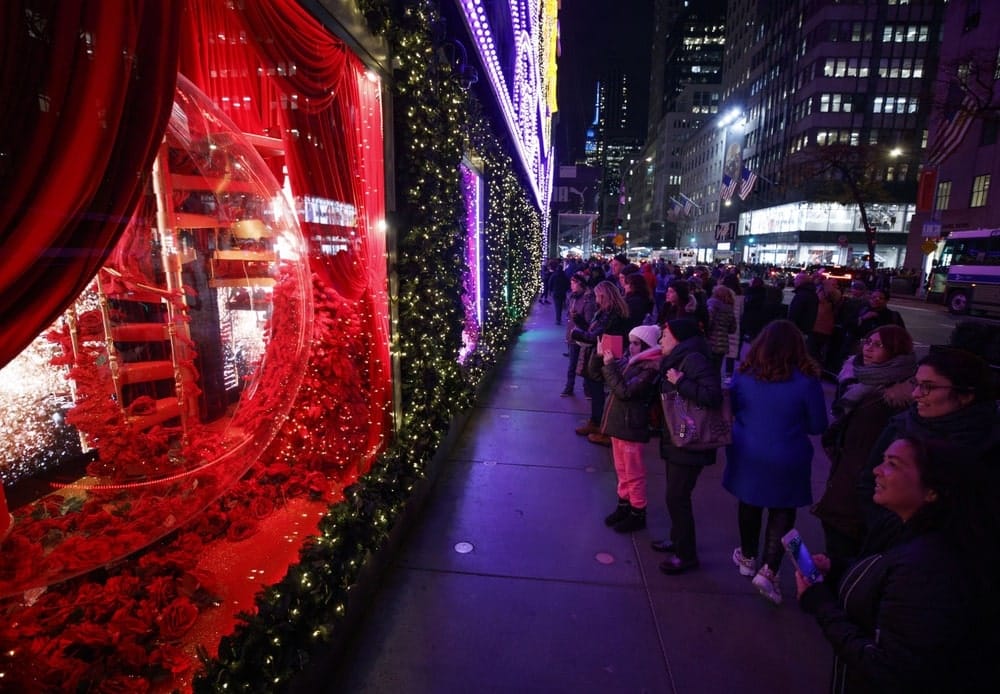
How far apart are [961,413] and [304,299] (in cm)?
367

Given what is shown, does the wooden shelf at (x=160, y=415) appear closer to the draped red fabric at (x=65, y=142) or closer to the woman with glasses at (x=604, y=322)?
the draped red fabric at (x=65, y=142)

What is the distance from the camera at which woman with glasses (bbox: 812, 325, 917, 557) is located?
2.86 m

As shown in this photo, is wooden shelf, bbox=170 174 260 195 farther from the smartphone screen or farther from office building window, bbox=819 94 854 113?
office building window, bbox=819 94 854 113

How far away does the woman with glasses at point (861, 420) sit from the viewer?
2863mm

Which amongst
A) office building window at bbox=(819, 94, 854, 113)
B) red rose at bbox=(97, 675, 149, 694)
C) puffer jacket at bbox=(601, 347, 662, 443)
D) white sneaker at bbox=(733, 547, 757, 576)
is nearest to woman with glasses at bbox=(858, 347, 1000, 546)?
white sneaker at bbox=(733, 547, 757, 576)

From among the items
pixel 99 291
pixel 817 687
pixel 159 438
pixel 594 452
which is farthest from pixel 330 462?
pixel 817 687

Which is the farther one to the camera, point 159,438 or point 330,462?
point 330,462

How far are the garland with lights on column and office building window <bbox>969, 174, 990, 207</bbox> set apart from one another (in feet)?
125

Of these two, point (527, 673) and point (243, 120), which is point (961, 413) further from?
point (243, 120)

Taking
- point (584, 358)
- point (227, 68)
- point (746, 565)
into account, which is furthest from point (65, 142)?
point (584, 358)

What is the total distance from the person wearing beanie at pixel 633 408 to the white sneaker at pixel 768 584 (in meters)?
0.99

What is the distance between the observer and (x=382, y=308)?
431 centimetres

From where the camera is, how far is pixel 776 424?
318cm

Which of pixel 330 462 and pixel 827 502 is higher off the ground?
pixel 827 502
